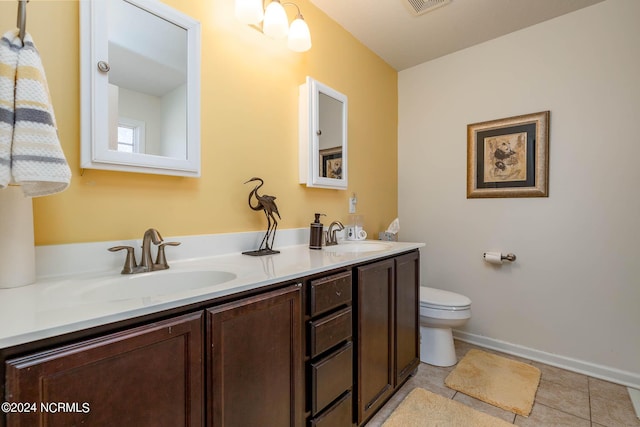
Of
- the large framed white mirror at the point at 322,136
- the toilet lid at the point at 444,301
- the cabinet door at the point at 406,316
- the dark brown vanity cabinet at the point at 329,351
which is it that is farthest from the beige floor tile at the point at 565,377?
the large framed white mirror at the point at 322,136

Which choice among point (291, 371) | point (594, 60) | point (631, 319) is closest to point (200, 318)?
point (291, 371)

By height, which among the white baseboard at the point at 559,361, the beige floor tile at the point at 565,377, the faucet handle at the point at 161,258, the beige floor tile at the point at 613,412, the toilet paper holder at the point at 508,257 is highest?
the faucet handle at the point at 161,258

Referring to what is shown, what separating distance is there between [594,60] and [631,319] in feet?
5.48

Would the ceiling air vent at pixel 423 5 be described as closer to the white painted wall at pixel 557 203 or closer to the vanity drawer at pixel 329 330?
the white painted wall at pixel 557 203

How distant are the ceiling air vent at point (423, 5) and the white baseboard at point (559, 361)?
95.6 inches

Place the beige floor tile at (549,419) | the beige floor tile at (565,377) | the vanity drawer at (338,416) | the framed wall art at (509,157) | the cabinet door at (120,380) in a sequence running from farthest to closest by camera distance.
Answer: the framed wall art at (509,157) → the beige floor tile at (565,377) → the beige floor tile at (549,419) → the vanity drawer at (338,416) → the cabinet door at (120,380)

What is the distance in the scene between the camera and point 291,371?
1.00 metres

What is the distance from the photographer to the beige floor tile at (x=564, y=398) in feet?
5.16

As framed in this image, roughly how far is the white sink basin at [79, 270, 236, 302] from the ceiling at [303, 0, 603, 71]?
6.04ft

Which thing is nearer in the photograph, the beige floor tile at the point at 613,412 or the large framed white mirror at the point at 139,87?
the large framed white mirror at the point at 139,87

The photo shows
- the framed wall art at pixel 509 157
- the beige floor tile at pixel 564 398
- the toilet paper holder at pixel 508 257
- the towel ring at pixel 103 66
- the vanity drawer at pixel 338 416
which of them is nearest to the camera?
the towel ring at pixel 103 66

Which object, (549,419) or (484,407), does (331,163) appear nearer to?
(484,407)

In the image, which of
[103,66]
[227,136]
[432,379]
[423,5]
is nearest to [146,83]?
[103,66]

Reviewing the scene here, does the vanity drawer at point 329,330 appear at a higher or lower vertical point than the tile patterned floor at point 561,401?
higher
